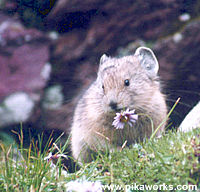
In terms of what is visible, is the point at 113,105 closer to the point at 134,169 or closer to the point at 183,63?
the point at 134,169

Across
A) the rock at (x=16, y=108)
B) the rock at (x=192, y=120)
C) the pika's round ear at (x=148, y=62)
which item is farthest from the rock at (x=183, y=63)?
the rock at (x=16, y=108)

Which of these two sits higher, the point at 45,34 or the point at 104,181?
the point at 45,34

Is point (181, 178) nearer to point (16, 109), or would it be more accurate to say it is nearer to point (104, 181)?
point (104, 181)

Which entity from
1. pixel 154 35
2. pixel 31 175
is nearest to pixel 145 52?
pixel 154 35

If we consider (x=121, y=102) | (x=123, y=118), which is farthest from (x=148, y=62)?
(x=123, y=118)

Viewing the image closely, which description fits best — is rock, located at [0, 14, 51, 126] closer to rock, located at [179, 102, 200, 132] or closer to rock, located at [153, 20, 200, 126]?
rock, located at [153, 20, 200, 126]
